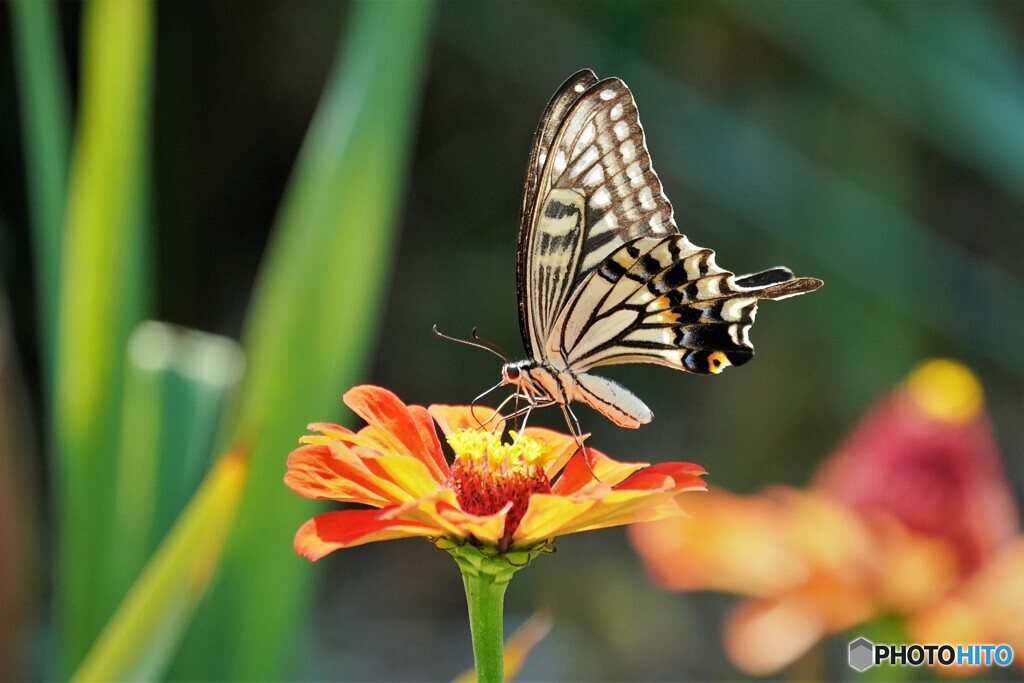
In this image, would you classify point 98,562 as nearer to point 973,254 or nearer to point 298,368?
point 298,368

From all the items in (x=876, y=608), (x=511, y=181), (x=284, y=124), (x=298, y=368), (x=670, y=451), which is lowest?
(x=670, y=451)

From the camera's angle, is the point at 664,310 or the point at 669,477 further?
the point at 664,310

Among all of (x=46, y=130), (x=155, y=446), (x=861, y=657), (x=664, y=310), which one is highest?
(x=46, y=130)

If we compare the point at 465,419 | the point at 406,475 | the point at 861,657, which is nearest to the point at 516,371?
the point at 465,419

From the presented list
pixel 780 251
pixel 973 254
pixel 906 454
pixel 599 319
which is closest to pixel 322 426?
pixel 599 319

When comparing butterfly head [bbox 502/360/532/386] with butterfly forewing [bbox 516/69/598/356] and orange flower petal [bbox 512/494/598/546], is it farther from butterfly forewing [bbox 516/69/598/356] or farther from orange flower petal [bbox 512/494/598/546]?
orange flower petal [bbox 512/494/598/546]

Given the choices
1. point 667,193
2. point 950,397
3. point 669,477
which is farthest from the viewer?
point 667,193

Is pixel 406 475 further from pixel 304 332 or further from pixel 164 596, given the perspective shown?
pixel 304 332
